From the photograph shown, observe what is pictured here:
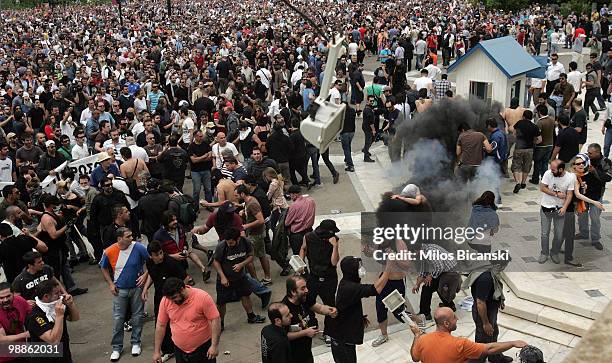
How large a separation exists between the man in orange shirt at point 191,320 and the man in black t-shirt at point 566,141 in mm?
7171

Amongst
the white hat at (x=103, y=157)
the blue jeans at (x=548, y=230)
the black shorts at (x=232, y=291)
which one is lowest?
the black shorts at (x=232, y=291)

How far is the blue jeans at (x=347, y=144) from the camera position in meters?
14.1

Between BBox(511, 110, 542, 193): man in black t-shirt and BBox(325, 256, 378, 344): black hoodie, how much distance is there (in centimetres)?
644

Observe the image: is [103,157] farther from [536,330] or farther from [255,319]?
[536,330]

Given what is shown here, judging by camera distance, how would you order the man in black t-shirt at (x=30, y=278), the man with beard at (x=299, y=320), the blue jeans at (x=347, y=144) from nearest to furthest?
the man with beard at (x=299, y=320), the man in black t-shirt at (x=30, y=278), the blue jeans at (x=347, y=144)

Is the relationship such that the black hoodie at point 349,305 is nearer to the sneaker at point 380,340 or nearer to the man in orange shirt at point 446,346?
the man in orange shirt at point 446,346

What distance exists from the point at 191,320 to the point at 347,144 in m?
8.36

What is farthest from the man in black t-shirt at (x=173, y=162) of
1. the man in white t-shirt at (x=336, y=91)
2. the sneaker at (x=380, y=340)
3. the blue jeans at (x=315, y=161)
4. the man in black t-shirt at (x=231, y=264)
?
the sneaker at (x=380, y=340)

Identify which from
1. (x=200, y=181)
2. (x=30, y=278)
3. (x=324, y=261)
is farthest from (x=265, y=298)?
(x=200, y=181)

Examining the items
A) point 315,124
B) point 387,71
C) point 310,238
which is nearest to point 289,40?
point 387,71

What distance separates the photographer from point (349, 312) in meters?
6.48

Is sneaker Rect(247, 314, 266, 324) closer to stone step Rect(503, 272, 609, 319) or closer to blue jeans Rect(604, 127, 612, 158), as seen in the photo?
stone step Rect(503, 272, 609, 319)

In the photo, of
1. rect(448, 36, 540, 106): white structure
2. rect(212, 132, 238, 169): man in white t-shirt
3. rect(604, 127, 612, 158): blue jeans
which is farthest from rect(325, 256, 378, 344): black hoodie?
rect(448, 36, 540, 106): white structure

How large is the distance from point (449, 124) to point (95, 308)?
6.76 meters
